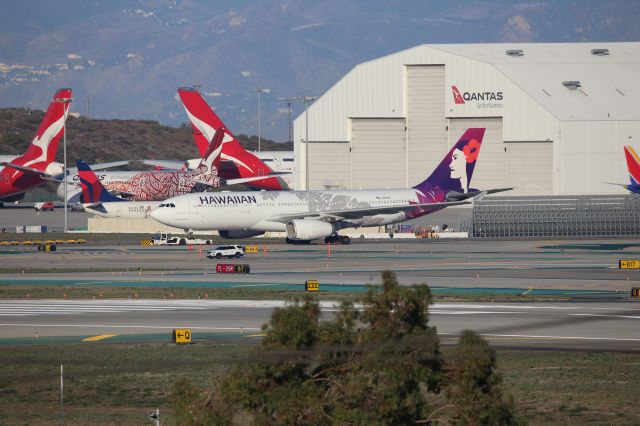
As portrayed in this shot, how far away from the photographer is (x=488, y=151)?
107 metres

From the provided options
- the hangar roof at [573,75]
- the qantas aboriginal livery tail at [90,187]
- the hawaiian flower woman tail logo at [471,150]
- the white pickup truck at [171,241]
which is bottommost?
the white pickup truck at [171,241]

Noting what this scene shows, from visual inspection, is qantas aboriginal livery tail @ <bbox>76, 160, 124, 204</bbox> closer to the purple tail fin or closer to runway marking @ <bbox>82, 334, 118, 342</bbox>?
the purple tail fin

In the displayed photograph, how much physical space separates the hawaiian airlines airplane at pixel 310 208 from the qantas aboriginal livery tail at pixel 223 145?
32315 millimetres

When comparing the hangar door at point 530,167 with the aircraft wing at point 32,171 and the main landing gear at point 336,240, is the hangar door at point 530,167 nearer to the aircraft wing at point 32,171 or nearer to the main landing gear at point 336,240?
the main landing gear at point 336,240

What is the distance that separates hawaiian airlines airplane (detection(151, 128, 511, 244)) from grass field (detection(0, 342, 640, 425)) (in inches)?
1639

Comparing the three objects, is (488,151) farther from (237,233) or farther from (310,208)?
(237,233)

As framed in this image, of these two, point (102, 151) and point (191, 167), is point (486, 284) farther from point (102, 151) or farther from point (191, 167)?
point (102, 151)

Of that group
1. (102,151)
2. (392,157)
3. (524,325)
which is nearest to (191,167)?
(392,157)

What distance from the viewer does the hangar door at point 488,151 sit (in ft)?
348

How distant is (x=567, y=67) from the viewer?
112 meters

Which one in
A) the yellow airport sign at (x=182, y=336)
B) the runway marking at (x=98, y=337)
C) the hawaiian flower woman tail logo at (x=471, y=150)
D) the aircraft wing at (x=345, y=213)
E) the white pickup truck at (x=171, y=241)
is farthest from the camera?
the hawaiian flower woman tail logo at (x=471, y=150)

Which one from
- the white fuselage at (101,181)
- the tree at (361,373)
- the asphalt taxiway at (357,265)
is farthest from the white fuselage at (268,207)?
the tree at (361,373)

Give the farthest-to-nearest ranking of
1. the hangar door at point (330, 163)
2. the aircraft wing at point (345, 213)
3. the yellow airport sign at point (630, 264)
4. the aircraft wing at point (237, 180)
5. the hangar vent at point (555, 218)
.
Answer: the hangar door at point (330, 163)
the aircraft wing at point (237, 180)
the hangar vent at point (555, 218)
the aircraft wing at point (345, 213)
the yellow airport sign at point (630, 264)

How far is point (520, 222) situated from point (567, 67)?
102 feet
